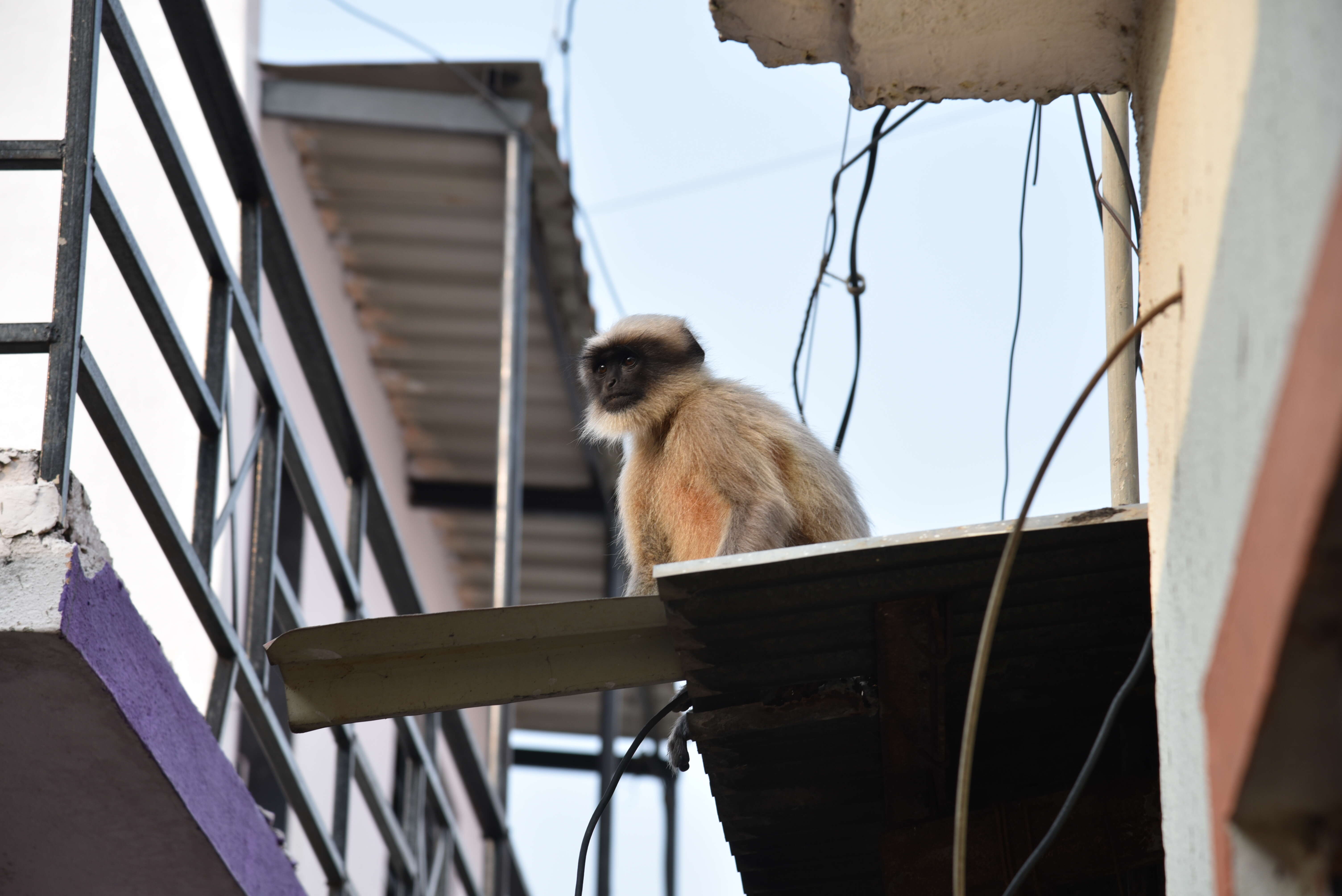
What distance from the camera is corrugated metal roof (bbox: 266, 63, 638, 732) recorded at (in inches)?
354

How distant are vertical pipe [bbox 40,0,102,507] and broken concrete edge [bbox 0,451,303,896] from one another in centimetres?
6

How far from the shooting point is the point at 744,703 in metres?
3.35

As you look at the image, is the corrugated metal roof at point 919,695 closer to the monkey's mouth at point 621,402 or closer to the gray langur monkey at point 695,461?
the gray langur monkey at point 695,461

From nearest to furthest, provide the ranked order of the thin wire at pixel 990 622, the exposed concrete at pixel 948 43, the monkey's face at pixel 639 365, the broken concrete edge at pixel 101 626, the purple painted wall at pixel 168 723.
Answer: the thin wire at pixel 990 622
the exposed concrete at pixel 948 43
the broken concrete edge at pixel 101 626
the purple painted wall at pixel 168 723
the monkey's face at pixel 639 365

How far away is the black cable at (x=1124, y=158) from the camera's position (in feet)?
12.5

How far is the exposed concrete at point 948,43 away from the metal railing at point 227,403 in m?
1.52

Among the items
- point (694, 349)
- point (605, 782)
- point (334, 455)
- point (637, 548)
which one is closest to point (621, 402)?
point (694, 349)

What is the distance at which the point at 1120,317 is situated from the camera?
3.98 metres

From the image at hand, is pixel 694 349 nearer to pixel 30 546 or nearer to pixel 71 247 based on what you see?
pixel 71 247

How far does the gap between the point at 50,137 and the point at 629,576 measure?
227 centimetres

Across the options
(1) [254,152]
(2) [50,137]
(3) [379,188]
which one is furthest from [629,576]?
(3) [379,188]

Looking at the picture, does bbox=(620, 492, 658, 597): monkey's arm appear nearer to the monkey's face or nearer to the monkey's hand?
the monkey's face

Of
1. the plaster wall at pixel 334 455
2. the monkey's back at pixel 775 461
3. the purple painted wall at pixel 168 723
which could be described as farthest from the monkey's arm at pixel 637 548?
the plaster wall at pixel 334 455

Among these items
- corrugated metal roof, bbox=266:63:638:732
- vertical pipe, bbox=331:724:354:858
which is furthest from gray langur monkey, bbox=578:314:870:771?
corrugated metal roof, bbox=266:63:638:732
